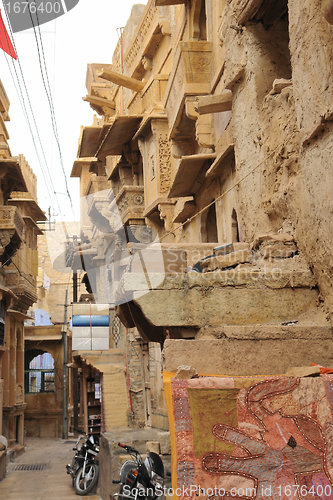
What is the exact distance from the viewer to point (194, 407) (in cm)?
372

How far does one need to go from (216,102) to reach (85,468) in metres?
10.4

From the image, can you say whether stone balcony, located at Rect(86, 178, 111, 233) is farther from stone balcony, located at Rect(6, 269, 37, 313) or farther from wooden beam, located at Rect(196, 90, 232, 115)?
wooden beam, located at Rect(196, 90, 232, 115)

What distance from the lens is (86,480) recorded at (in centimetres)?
1427

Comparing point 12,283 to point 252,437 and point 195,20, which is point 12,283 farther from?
point 252,437

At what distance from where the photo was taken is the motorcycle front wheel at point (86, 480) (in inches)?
556

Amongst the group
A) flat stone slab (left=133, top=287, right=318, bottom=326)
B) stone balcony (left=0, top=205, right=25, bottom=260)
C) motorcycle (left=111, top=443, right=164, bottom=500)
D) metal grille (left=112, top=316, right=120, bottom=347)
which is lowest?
motorcycle (left=111, top=443, right=164, bottom=500)

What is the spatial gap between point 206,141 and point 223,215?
5.41ft

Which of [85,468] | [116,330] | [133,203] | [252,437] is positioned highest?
[133,203]

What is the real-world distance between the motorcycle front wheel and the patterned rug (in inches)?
457

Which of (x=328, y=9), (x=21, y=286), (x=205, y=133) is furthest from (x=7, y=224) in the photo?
(x=328, y=9)

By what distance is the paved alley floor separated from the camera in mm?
14312

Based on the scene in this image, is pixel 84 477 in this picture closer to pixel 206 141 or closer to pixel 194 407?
pixel 206 141

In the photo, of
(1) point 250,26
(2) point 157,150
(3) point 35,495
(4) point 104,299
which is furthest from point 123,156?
(1) point 250,26

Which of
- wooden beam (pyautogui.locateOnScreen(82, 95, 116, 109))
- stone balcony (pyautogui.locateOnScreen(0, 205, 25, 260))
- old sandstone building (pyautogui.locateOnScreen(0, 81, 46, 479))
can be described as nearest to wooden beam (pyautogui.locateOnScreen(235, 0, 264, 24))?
old sandstone building (pyautogui.locateOnScreen(0, 81, 46, 479))
